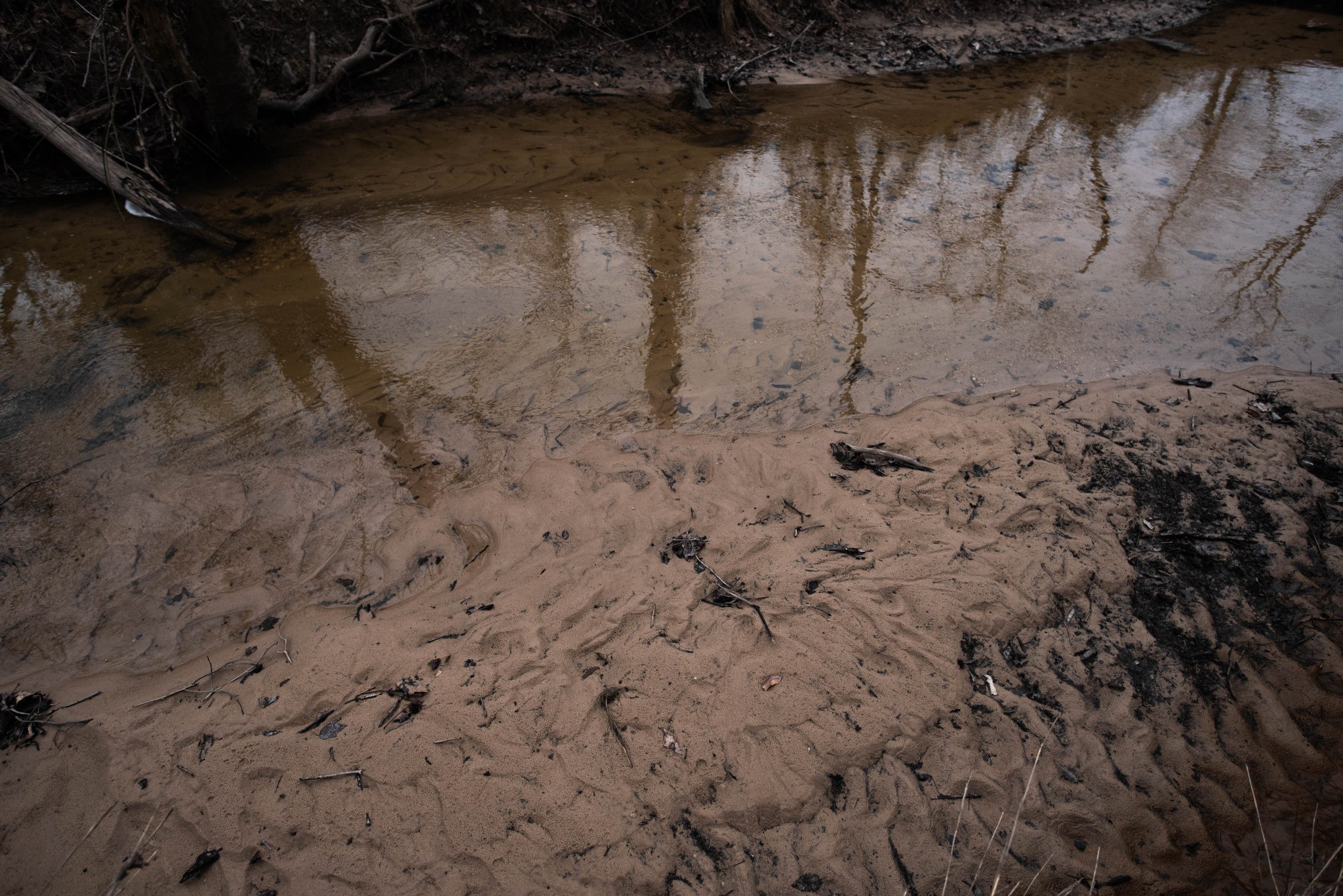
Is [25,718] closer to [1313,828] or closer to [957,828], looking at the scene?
[957,828]

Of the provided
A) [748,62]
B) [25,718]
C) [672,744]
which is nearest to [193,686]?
[25,718]

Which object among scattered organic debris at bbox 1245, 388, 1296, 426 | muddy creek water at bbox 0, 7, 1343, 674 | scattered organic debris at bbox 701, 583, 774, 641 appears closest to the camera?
scattered organic debris at bbox 701, 583, 774, 641

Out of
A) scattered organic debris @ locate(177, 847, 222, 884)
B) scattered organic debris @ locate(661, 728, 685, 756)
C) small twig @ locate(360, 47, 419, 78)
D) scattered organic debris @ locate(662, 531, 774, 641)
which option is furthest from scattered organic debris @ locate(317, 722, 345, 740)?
small twig @ locate(360, 47, 419, 78)

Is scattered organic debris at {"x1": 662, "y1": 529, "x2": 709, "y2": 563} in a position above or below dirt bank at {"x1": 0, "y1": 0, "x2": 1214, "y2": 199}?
below

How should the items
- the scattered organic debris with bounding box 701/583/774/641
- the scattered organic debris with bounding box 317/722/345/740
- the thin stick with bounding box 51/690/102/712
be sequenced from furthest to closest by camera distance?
the scattered organic debris with bounding box 701/583/774/641, the thin stick with bounding box 51/690/102/712, the scattered organic debris with bounding box 317/722/345/740

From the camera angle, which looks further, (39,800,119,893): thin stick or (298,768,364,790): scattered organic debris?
(298,768,364,790): scattered organic debris

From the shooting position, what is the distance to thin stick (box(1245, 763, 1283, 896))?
86.2 inches

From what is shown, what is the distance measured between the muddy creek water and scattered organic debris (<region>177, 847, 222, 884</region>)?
3.50 feet

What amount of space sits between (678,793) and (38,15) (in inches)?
370

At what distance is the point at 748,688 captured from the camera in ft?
8.96

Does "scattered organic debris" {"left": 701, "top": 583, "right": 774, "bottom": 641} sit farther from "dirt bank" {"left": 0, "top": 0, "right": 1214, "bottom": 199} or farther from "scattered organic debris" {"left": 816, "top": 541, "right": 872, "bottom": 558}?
"dirt bank" {"left": 0, "top": 0, "right": 1214, "bottom": 199}

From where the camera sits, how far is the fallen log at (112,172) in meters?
5.52

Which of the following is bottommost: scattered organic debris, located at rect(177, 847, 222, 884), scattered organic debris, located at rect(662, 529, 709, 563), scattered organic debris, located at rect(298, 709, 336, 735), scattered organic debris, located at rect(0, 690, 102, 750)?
scattered organic debris, located at rect(177, 847, 222, 884)

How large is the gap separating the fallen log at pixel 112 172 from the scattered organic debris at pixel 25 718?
413 centimetres
